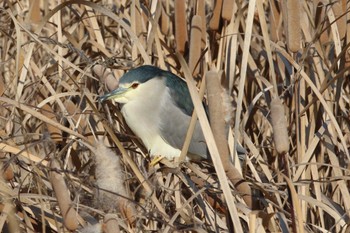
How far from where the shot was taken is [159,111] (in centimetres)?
326

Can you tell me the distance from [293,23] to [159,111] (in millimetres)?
1286

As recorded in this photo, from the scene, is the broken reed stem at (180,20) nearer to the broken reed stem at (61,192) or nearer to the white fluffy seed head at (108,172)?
the white fluffy seed head at (108,172)

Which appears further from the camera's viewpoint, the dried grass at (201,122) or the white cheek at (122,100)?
the white cheek at (122,100)

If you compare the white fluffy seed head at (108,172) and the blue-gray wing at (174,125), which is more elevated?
the white fluffy seed head at (108,172)

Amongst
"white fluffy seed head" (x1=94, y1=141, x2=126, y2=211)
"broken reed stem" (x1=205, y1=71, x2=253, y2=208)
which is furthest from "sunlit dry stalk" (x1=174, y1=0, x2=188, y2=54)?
"white fluffy seed head" (x1=94, y1=141, x2=126, y2=211)

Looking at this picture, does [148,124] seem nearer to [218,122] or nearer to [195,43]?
[195,43]

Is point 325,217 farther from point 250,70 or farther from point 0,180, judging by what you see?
point 0,180

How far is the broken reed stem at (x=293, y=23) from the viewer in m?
2.04

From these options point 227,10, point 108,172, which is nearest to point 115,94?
point 227,10

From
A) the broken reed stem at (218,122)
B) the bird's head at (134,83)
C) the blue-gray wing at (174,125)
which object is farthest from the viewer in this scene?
the blue-gray wing at (174,125)

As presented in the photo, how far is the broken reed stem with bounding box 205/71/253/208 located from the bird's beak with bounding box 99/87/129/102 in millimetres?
766

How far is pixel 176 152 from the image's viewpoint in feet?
10.5

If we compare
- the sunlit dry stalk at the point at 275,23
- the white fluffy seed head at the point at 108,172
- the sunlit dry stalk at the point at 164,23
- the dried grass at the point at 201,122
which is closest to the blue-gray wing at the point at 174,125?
the dried grass at the point at 201,122

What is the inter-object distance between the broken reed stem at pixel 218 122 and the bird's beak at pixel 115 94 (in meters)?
0.77
